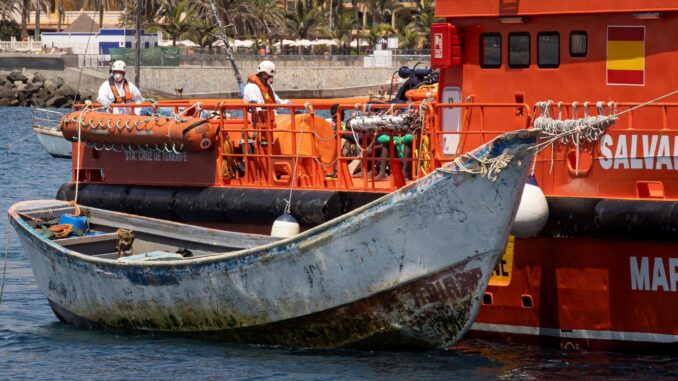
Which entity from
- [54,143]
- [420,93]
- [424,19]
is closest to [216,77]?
[424,19]

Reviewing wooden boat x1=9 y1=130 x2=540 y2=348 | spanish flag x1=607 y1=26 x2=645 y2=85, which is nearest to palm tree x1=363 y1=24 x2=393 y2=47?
wooden boat x1=9 y1=130 x2=540 y2=348

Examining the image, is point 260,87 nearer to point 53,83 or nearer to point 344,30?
point 53,83

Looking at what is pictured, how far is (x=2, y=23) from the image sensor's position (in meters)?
93.2

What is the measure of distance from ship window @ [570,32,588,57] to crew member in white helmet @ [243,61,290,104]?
12.1ft

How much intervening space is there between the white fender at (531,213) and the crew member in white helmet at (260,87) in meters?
4.03

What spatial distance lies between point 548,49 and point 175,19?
7280 centimetres

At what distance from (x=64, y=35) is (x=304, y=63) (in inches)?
633

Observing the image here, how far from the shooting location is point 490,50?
555 inches

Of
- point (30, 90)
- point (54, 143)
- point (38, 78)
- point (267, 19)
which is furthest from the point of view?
point (267, 19)

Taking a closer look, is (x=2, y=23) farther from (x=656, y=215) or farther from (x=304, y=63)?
(x=656, y=215)

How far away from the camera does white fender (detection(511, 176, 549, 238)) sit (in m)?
12.6

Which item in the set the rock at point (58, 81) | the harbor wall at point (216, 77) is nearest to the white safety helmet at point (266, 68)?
the harbor wall at point (216, 77)

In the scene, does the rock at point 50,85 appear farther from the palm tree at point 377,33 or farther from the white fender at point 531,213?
the white fender at point 531,213

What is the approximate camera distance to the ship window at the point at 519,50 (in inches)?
543
